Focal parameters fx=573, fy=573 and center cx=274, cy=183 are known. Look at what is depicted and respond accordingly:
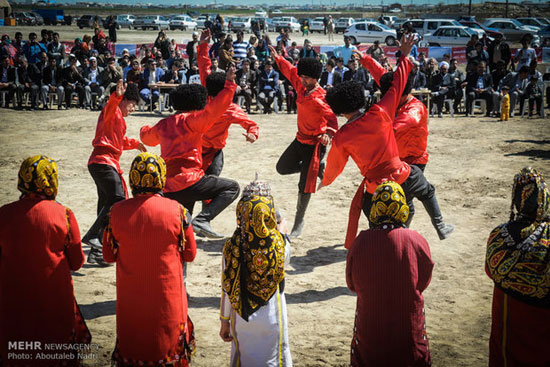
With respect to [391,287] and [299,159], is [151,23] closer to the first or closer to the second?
[299,159]

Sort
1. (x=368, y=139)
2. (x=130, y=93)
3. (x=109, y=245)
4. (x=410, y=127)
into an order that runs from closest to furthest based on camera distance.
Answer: (x=109, y=245)
(x=368, y=139)
(x=410, y=127)
(x=130, y=93)

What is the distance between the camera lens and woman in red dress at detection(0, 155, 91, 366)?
390 centimetres

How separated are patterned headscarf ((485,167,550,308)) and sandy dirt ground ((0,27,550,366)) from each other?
1591 millimetres

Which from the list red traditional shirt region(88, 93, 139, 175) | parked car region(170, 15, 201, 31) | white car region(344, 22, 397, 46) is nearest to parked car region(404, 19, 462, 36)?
white car region(344, 22, 397, 46)

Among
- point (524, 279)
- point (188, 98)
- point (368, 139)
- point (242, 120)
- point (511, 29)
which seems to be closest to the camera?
point (524, 279)

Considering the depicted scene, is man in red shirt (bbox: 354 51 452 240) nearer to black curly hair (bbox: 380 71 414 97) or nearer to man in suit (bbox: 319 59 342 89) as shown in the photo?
black curly hair (bbox: 380 71 414 97)

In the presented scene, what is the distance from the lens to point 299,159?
25.7ft

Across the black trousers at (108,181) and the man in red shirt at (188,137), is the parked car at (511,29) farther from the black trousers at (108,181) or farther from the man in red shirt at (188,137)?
the black trousers at (108,181)

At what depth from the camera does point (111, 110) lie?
630 cm

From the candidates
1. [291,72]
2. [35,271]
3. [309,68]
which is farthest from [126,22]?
[35,271]

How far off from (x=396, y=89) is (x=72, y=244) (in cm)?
A: 348

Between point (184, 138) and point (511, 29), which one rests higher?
point (511, 29)

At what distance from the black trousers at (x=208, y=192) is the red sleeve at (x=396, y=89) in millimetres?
1845

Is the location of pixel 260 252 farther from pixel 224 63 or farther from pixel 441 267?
pixel 224 63
